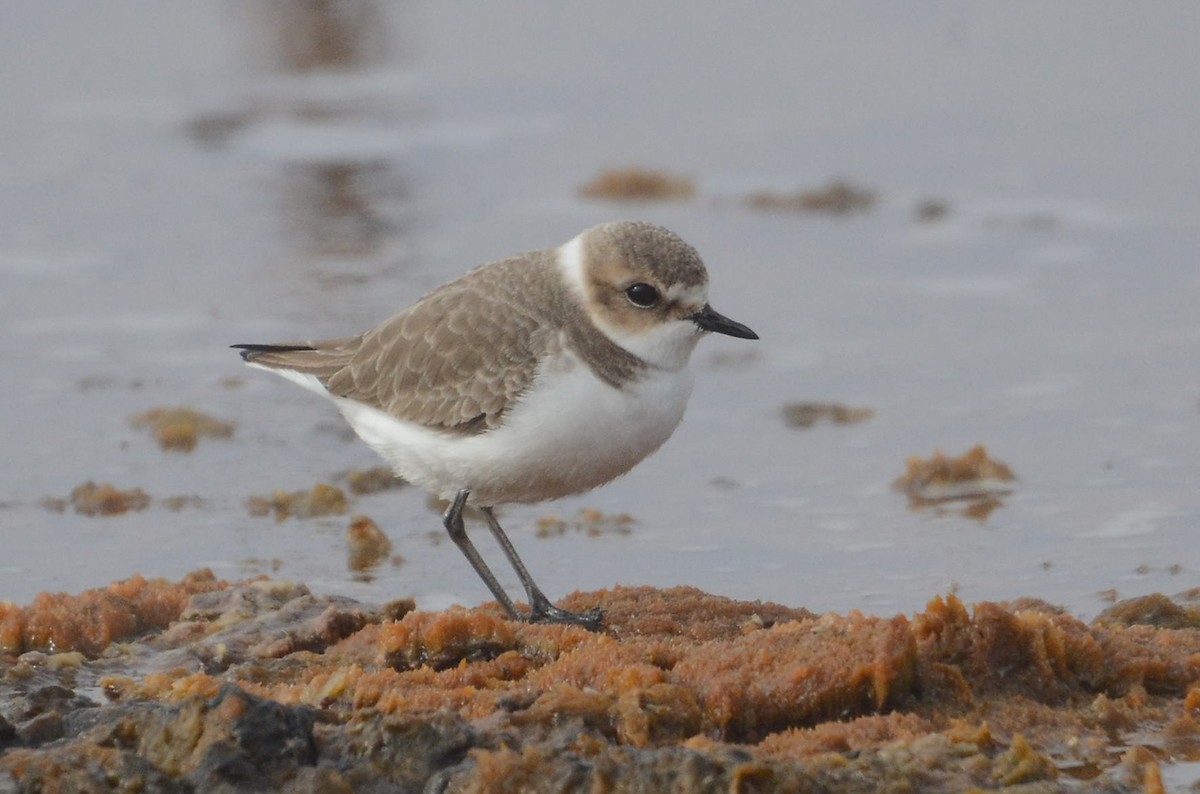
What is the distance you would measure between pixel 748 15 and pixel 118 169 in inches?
253

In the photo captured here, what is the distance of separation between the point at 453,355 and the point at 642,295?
0.76 m

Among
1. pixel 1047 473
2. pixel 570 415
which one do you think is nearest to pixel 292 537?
pixel 570 415

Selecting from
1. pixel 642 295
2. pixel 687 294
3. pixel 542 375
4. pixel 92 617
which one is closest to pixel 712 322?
pixel 687 294

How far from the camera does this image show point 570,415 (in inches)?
250

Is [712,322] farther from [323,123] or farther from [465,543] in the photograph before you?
[323,123]

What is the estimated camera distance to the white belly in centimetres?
635

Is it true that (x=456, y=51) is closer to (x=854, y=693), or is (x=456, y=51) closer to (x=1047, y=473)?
(x=1047, y=473)

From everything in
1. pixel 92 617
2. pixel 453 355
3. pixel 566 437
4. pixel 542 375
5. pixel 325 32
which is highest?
pixel 325 32

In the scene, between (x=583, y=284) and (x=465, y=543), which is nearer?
(x=583, y=284)

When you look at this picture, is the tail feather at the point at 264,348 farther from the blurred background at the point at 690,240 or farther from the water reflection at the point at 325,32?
the water reflection at the point at 325,32

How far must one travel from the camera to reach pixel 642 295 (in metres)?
6.69

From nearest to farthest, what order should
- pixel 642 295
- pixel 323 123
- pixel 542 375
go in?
pixel 542 375, pixel 642 295, pixel 323 123

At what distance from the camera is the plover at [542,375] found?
21.0 ft

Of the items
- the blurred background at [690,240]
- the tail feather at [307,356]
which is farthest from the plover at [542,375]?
the blurred background at [690,240]
